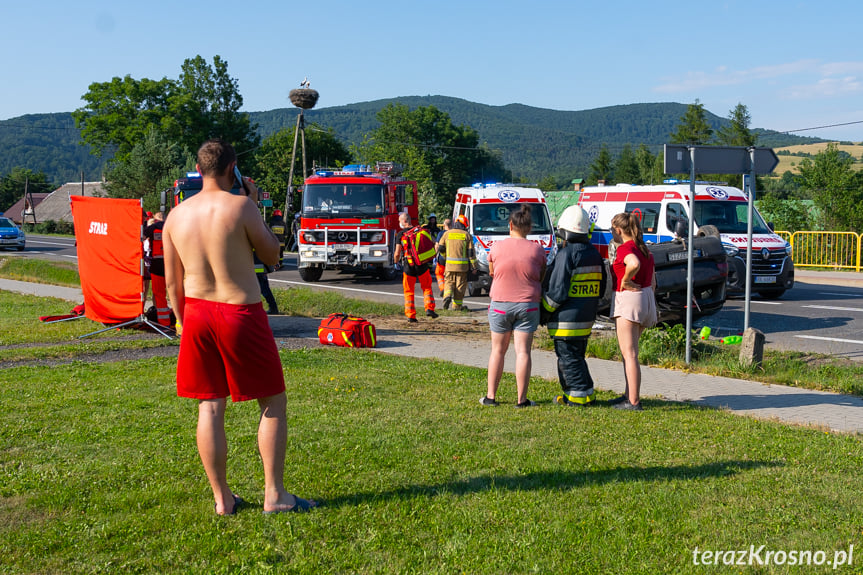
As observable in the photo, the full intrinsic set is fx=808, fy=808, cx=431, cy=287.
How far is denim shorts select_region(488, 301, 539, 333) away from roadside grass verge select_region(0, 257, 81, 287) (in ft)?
54.8

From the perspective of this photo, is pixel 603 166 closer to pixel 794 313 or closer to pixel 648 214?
pixel 648 214

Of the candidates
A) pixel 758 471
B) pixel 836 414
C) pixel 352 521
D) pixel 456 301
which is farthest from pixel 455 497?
pixel 456 301

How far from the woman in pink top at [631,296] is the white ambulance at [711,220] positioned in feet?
32.0

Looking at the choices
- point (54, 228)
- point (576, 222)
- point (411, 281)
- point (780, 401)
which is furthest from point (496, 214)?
point (54, 228)

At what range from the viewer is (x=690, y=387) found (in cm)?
844

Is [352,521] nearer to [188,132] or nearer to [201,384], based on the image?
[201,384]

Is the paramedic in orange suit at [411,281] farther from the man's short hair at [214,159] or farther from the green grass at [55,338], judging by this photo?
the man's short hair at [214,159]

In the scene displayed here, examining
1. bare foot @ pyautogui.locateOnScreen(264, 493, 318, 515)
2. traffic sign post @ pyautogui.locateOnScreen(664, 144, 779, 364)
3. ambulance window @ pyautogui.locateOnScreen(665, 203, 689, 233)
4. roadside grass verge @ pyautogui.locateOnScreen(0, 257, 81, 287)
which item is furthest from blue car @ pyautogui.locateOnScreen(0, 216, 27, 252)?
bare foot @ pyautogui.locateOnScreen(264, 493, 318, 515)

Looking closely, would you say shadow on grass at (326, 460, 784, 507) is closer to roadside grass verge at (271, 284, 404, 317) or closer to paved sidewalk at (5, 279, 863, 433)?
paved sidewalk at (5, 279, 863, 433)

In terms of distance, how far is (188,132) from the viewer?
76.7m

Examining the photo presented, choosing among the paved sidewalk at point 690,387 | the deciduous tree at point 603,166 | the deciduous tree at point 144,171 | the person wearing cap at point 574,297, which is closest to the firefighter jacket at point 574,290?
the person wearing cap at point 574,297

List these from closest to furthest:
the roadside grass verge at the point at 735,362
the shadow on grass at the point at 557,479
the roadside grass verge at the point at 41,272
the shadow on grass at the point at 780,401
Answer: the shadow on grass at the point at 557,479 < the shadow on grass at the point at 780,401 < the roadside grass verge at the point at 735,362 < the roadside grass verge at the point at 41,272

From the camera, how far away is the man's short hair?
13.9ft

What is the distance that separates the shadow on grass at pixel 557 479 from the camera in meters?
4.70
